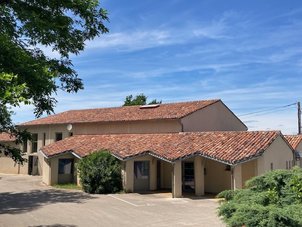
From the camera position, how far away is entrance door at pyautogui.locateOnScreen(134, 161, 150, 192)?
25.3 meters

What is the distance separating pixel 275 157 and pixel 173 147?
252 inches

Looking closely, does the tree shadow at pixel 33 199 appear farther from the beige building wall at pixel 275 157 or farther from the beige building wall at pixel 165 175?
the beige building wall at pixel 275 157

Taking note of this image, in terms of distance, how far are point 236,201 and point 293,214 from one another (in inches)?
80.1

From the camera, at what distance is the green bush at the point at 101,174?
80.4 ft

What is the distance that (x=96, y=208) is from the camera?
18.4m

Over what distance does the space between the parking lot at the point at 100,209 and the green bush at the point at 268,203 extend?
13.9 feet

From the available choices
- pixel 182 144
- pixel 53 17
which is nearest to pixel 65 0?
pixel 53 17

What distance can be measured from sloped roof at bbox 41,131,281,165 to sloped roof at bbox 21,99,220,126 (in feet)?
5.78

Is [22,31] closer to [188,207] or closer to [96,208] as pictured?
[96,208]

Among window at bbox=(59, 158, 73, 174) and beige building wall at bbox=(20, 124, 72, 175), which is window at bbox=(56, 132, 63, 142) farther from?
window at bbox=(59, 158, 73, 174)

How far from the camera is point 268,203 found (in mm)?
9562

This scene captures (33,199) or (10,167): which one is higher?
(10,167)

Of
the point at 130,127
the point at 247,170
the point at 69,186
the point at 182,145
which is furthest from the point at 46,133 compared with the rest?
the point at 247,170

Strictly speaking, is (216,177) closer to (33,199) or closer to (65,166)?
(33,199)
